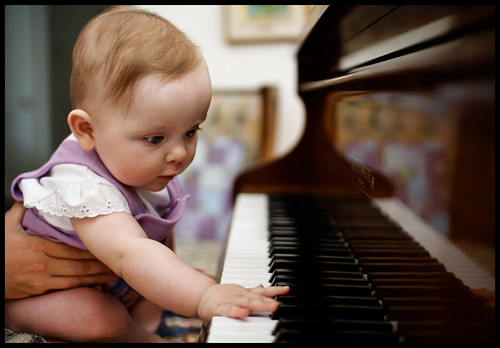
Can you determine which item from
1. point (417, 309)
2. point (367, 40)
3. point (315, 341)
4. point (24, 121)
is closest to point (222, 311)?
point (315, 341)

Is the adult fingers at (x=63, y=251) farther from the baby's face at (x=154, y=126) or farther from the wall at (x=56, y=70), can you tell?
the baby's face at (x=154, y=126)

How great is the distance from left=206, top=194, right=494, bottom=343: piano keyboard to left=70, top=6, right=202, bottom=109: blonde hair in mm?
263

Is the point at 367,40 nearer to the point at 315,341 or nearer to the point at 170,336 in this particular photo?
the point at 315,341

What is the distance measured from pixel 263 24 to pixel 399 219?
1548 millimetres

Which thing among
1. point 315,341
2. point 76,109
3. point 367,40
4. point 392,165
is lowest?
point 315,341

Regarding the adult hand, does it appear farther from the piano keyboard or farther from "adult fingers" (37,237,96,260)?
the piano keyboard

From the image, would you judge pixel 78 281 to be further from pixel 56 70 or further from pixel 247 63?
pixel 247 63

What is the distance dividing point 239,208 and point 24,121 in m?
0.63

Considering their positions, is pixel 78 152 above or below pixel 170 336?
above

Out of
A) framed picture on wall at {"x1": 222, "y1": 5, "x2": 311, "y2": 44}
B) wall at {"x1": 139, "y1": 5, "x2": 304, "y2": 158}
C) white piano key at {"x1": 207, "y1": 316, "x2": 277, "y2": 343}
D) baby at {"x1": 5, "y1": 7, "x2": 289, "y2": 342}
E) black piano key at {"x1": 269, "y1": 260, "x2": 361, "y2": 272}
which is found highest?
framed picture on wall at {"x1": 222, "y1": 5, "x2": 311, "y2": 44}

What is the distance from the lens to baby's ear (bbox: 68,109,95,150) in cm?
46

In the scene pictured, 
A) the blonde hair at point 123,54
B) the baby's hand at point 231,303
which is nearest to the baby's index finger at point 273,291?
the baby's hand at point 231,303

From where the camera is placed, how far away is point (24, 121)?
1182 mm

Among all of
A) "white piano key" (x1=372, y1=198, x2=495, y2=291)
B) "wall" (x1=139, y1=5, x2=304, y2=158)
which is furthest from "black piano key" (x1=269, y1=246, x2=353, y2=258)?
"wall" (x1=139, y1=5, x2=304, y2=158)
